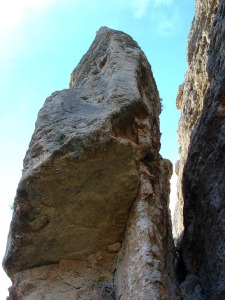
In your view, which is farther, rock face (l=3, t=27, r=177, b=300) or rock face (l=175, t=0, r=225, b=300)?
rock face (l=175, t=0, r=225, b=300)

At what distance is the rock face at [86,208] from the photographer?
5.79 meters

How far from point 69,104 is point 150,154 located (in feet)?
5.08

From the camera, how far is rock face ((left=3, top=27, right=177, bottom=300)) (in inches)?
228

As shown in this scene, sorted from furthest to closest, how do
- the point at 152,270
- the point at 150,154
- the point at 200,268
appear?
1. the point at 200,268
2. the point at 150,154
3. the point at 152,270

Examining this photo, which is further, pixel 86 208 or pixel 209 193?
pixel 209 193

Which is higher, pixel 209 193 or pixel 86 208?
pixel 209 193

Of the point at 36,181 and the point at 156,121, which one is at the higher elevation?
the point at 156,121

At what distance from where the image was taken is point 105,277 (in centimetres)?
598

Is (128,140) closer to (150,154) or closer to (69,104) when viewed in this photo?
(150,154)

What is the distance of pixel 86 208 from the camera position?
6121mm

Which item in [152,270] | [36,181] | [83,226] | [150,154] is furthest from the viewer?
[150,154]

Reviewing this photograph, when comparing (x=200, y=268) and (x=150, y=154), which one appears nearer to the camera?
(x=150, y=154)

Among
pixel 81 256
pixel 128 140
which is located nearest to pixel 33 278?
pixel 81 256

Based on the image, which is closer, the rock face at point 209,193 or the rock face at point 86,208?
the rock face at point 86,208
